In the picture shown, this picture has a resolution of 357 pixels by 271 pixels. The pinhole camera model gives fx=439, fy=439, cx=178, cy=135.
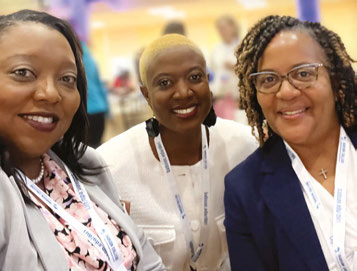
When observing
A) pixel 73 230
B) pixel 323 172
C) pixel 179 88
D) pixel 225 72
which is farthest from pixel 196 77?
pixel 225 72

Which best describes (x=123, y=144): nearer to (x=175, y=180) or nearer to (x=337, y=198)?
(x=175, y=180)

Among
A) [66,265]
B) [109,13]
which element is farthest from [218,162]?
[109,13]

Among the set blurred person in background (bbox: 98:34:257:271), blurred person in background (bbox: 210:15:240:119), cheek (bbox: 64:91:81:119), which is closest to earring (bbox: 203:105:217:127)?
blurred person in background (bbox: 98:34:257:271)

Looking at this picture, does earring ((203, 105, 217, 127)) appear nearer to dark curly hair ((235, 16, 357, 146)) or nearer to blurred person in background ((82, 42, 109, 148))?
dark curly hair ((235, 16, 357, 146))

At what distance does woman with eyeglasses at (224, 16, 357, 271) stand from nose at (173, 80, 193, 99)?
239 millimetres

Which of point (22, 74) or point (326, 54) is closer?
point (22, 74)

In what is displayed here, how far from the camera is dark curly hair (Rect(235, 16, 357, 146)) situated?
5.59 ft

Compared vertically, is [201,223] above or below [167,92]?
below

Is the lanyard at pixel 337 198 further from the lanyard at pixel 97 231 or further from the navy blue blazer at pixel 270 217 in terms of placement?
the lanyard at pixel 97 231

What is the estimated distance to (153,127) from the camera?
6.75 feet

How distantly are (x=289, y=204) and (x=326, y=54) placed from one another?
596mm

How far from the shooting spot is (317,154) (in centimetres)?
180

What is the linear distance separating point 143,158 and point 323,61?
92cm

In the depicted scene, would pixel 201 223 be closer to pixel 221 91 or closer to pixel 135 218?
pixel 135 218
